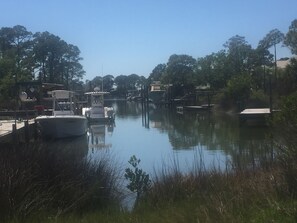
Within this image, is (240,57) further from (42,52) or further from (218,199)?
(218,199)

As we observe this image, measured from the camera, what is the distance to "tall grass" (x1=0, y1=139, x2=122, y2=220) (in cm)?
1052

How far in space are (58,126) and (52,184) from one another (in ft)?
98.1

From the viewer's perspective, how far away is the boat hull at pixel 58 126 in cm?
4150

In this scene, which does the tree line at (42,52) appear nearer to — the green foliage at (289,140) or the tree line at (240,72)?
the tree line at (240,72)

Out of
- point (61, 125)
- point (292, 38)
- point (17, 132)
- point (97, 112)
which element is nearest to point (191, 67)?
point (292, 38)

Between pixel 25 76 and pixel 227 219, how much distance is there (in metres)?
72.8

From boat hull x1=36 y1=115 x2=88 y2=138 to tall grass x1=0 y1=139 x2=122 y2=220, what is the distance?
87.8ft

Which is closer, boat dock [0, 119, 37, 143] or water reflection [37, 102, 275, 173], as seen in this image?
water reflection [37, 102, 275, 173]

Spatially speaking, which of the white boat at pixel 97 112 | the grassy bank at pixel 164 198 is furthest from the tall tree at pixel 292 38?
the grassy bank at pixel 164 198

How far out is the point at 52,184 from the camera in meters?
12.2

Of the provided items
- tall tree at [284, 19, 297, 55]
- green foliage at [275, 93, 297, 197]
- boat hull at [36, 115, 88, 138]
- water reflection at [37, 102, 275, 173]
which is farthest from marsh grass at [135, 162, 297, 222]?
tall tree at [284, 19, 297, 55]

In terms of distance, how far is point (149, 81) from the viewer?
184625 mm

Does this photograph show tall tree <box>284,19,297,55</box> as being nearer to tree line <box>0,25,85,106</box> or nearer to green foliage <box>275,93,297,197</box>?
tree line <box>0,25,85,106</box>

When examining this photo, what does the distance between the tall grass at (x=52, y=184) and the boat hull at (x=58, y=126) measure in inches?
1054
